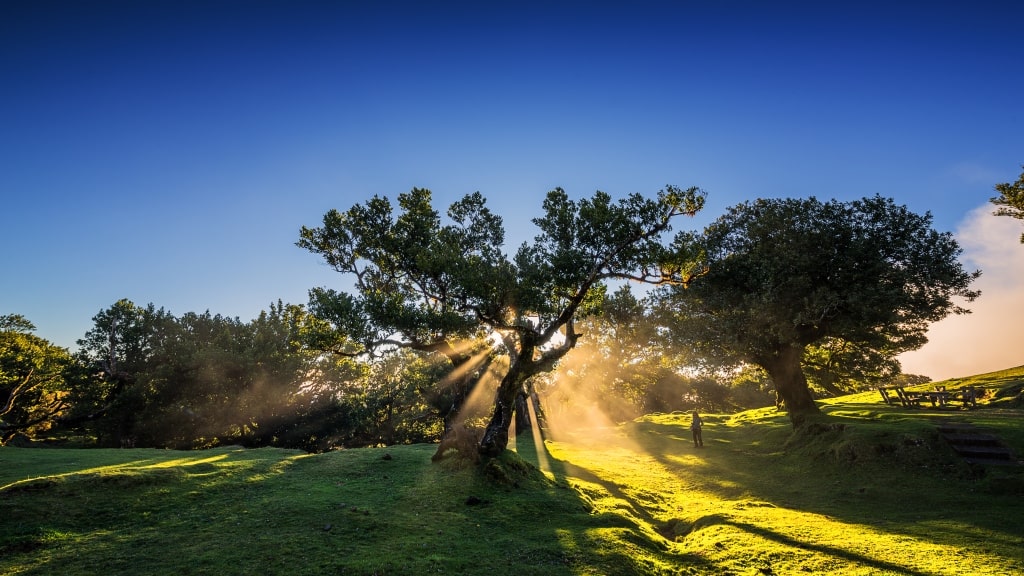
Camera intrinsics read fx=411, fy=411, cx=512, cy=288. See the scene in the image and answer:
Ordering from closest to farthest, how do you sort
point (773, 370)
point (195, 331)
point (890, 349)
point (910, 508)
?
point (910, 508) → point (890, 349) → point (773, 370) → point (195, 331)

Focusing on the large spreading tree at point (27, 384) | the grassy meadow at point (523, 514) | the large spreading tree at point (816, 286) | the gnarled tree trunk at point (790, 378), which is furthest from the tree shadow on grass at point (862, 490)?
the large spreading tree at point (27, 384)

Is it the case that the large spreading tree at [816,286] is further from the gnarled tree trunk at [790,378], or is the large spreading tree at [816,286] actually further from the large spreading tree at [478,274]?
the large spreading tree at [478,274]

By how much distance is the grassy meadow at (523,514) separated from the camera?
955 centimetres

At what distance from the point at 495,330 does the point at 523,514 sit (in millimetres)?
8818

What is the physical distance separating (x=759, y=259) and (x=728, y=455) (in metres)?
13.2

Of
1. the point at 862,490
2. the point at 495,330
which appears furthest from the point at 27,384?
the point at 862,490

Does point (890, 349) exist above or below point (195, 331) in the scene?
below

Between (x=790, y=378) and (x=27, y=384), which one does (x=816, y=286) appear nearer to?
(x=790, y=378)

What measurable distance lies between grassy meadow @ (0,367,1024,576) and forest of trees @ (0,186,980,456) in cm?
509

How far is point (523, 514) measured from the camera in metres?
13.9

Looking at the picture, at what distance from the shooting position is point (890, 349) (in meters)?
28.5

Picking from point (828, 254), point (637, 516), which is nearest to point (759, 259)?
point (828, 254)

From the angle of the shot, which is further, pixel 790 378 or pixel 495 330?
pixel 790 378

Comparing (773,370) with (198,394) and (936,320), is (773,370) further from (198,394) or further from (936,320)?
(198,394)
